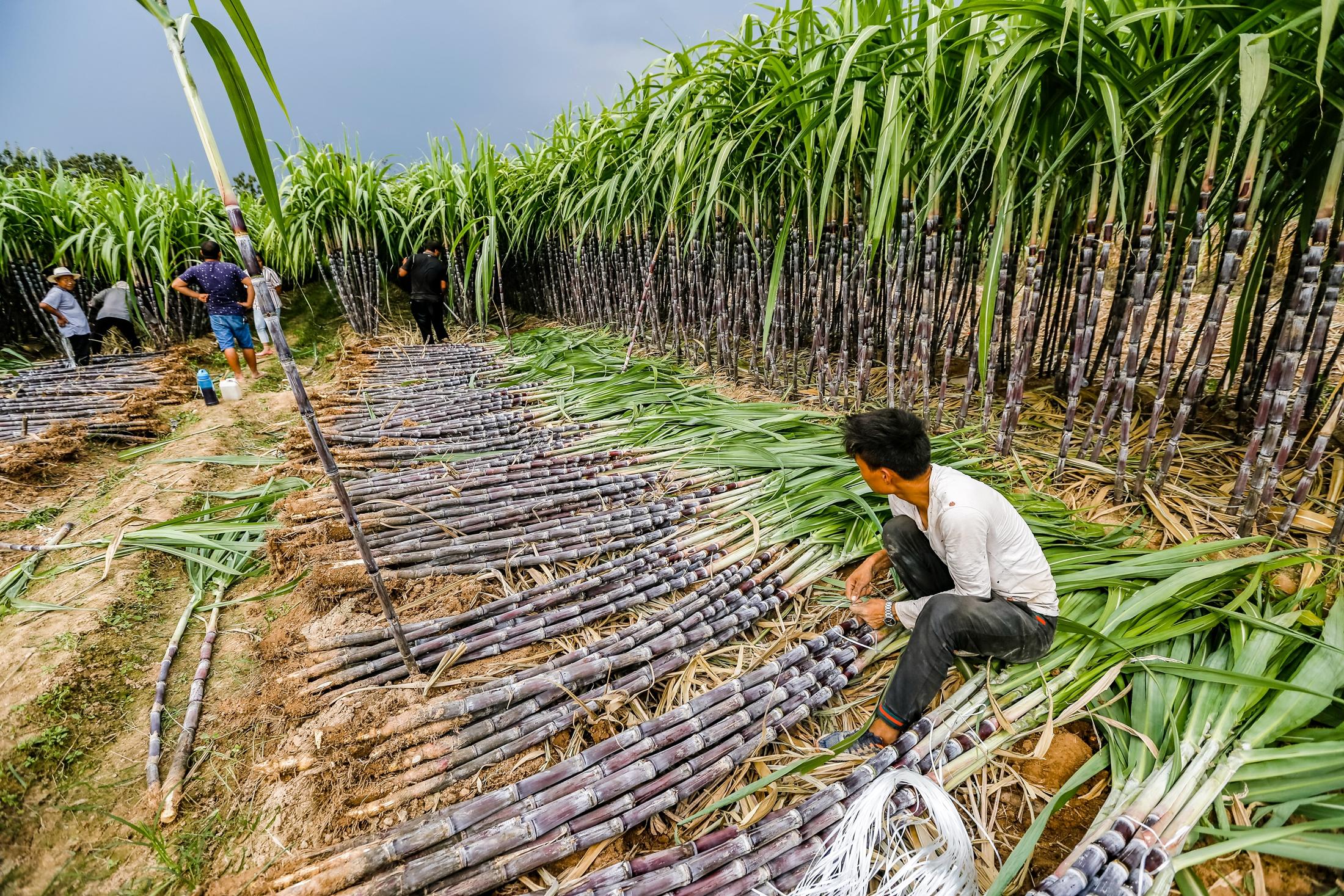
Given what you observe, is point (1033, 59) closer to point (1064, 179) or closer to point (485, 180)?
point (1064, 179)

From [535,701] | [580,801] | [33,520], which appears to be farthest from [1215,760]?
[33,520]

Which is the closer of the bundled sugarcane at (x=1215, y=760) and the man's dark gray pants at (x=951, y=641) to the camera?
the bundled sugarcane at (x=1215, y=760)

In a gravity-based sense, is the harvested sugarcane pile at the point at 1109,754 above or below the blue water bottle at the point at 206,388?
below

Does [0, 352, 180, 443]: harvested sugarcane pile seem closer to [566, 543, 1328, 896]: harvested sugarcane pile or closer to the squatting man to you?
[566, 543, 1328, 896]: harvested sugarcane pile

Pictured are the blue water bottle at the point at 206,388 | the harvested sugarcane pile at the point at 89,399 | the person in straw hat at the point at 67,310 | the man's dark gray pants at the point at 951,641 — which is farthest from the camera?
the person in straw hat at the point at 67,310

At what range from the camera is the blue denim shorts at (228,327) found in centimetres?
505

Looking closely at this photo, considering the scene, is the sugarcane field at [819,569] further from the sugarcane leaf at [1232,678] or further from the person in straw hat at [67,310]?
the person in straw hat at [67,310]

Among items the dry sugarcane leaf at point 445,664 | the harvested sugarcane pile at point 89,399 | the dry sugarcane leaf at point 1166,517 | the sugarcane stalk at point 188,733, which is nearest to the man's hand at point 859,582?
the dry sugarcane leaf at point 1166,517

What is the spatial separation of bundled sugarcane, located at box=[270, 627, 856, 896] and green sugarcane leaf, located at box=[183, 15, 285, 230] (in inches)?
47.6

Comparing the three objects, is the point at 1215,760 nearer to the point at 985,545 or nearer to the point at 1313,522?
the point at 985,545

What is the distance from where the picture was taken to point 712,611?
183 cm

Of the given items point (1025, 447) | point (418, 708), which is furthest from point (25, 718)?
point (1025, 447)

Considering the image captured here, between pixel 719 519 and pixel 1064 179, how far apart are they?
1896 mm

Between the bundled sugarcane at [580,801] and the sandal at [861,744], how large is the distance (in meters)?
0.09
